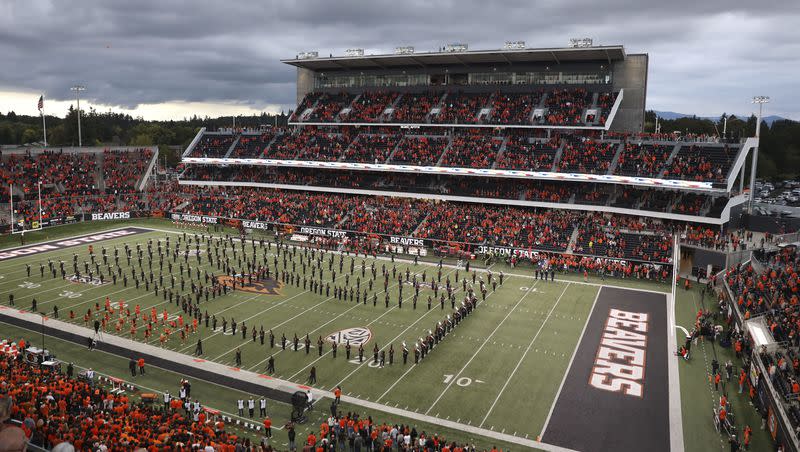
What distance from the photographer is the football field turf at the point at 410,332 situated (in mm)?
18969

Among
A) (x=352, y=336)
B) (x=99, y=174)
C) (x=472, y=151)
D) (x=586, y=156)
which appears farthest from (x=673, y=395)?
(x=99, y=174)

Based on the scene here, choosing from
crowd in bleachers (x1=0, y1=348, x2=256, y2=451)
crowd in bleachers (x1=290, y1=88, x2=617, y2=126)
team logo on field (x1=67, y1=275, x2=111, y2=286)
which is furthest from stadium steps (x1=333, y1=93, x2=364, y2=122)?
crowd in bleachers (x1=0, y1=348, x2=256, y2=451)

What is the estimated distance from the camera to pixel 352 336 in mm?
24438

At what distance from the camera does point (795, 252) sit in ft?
96.1

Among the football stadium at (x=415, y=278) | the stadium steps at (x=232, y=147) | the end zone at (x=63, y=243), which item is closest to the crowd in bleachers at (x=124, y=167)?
the football stadium at (x=415, y=278)

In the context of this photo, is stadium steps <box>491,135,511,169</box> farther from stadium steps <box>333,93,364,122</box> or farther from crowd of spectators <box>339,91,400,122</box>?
stadium steps <box>333,93,364,122</box>

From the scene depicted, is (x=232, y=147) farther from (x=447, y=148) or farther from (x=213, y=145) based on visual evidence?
(x=447, y=148)

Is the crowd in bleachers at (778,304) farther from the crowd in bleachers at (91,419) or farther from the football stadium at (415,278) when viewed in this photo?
the crowd in bleachers at (91,419)

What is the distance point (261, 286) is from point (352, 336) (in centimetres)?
987

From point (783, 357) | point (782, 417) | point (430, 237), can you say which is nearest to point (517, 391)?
point (782, 417)

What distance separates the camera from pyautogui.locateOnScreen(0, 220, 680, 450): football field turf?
62.2 feet

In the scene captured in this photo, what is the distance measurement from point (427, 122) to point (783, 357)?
132 ft

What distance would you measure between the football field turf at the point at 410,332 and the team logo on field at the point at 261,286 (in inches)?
4.4

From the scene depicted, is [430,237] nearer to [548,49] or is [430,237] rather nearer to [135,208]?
[548,49]
